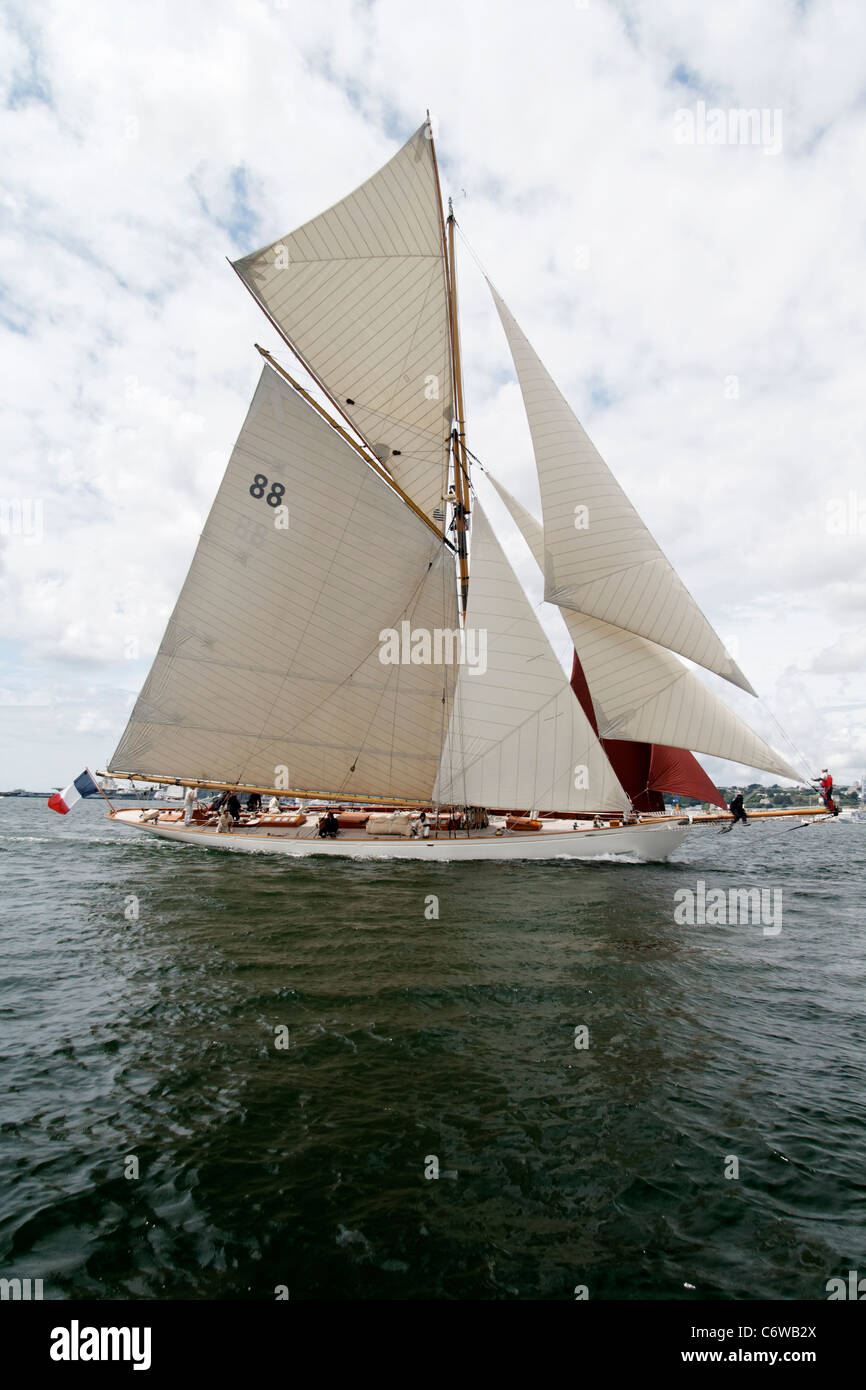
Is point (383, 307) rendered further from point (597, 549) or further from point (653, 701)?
point (653, 701)

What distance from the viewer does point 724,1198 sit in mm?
5844

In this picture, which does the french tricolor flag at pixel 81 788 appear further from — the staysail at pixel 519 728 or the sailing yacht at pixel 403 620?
the staysail at pixel 519 728

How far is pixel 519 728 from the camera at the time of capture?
2531 centimetres

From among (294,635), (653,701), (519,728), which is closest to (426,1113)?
(519,728)

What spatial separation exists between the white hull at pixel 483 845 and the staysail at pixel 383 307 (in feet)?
50.5

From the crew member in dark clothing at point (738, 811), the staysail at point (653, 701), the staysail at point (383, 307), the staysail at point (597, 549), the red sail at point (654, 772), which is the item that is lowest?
the crew member in dark clothing at point (738, 811)

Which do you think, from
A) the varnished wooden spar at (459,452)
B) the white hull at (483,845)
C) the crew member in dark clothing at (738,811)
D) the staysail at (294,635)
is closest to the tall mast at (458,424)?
the varnished wooden spar at (459,452)

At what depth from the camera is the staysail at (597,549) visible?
2544 cm

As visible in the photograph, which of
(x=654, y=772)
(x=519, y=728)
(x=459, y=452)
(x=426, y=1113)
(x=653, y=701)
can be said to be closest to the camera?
(x=426, y=1113)

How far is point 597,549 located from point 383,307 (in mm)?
14427

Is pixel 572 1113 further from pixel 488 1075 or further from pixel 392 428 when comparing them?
pixel 392 428

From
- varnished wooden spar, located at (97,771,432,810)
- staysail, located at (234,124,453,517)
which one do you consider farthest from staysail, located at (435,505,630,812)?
staysail, located at (234,124,453,517)
